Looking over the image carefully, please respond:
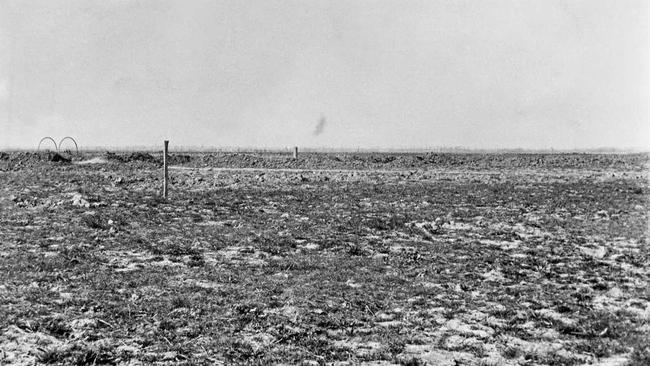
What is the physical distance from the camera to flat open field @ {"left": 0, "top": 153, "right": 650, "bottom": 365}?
6672 mm

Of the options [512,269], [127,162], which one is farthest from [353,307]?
[127,162]

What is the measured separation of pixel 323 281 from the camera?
32.1 feet

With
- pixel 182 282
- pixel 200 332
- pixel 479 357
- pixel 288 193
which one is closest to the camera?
pixel 479 357

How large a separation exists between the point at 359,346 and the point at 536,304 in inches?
131

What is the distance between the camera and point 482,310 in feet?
26.8

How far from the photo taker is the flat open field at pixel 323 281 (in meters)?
6.67

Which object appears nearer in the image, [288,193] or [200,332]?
[200,332]

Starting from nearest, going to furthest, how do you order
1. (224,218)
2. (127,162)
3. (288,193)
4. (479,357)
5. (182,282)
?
(479,357)
(182,282)
(224,218)
(288,193)
(127,162)

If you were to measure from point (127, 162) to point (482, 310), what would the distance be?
45831 millimetres

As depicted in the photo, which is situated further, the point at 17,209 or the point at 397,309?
the point at 17,209

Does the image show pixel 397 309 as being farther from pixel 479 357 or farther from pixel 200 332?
pixel 200 332

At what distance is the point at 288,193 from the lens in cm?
2500

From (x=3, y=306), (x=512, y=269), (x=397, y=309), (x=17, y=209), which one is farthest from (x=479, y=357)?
(x=17, y=209)

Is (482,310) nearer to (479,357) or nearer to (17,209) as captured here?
(479,357)
